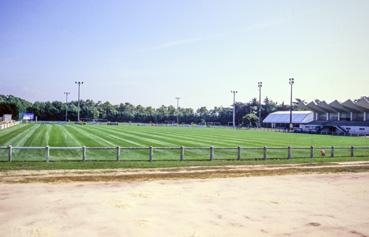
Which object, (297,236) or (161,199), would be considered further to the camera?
(161,199)

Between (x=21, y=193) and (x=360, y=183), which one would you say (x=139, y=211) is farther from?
(x=360, y=183)

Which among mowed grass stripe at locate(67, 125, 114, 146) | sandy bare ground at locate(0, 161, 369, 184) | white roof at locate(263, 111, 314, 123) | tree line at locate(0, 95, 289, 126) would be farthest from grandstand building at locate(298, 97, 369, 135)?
sandy bare ground at locate(0, 161, 369, 184)

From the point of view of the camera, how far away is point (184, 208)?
1252cm

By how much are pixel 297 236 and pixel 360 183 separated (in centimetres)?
1063

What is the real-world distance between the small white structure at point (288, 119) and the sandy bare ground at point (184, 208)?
111613 mm

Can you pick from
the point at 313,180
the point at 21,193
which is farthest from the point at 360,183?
the point at 21,193

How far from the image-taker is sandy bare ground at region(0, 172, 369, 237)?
10.2 m

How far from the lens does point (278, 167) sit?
24234 mm

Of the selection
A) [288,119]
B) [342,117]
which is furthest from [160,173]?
[288,119]

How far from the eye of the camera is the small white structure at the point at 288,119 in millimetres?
125875

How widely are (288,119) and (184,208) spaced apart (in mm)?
122373

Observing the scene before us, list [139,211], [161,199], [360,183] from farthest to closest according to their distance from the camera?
1. [360,183]
2. [161,199]
3. [139,211]

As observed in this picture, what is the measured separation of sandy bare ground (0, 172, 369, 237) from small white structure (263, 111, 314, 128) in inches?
4394

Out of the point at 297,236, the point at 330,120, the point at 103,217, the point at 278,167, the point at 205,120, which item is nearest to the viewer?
the point at 297,236
